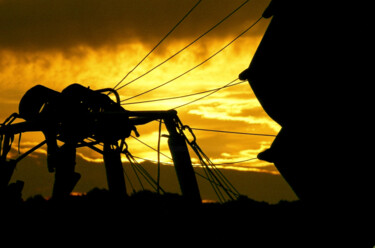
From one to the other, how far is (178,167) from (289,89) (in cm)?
394

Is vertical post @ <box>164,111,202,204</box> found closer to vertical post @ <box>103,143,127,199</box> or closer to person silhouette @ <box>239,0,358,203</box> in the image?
person silhouette @ <box>239,0,358,203</box>

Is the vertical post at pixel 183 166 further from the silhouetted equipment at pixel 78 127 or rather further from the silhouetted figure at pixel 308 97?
the silhouetted figure at pixel 308 97

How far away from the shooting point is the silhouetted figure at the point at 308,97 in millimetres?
8156

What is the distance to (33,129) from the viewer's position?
511 inches

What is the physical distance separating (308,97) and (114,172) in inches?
299

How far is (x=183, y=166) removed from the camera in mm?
10859

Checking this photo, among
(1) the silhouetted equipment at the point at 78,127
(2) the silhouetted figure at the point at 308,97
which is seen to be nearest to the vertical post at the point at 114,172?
(1) the silhouetted equipment at the point at 78,127

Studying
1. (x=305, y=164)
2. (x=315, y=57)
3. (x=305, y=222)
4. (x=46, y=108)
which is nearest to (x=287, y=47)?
(x=315, y=57)

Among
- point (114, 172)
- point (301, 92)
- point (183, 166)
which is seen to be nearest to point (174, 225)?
point (114, 172)

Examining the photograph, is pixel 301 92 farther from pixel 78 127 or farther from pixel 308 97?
pixel 78 127

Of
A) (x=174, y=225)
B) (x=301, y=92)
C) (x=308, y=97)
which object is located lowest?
(x=308, y=97)

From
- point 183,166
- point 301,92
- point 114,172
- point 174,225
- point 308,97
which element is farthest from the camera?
point 174,225

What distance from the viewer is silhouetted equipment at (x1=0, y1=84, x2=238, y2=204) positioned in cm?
1170

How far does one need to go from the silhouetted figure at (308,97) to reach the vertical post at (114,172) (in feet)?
18.7
